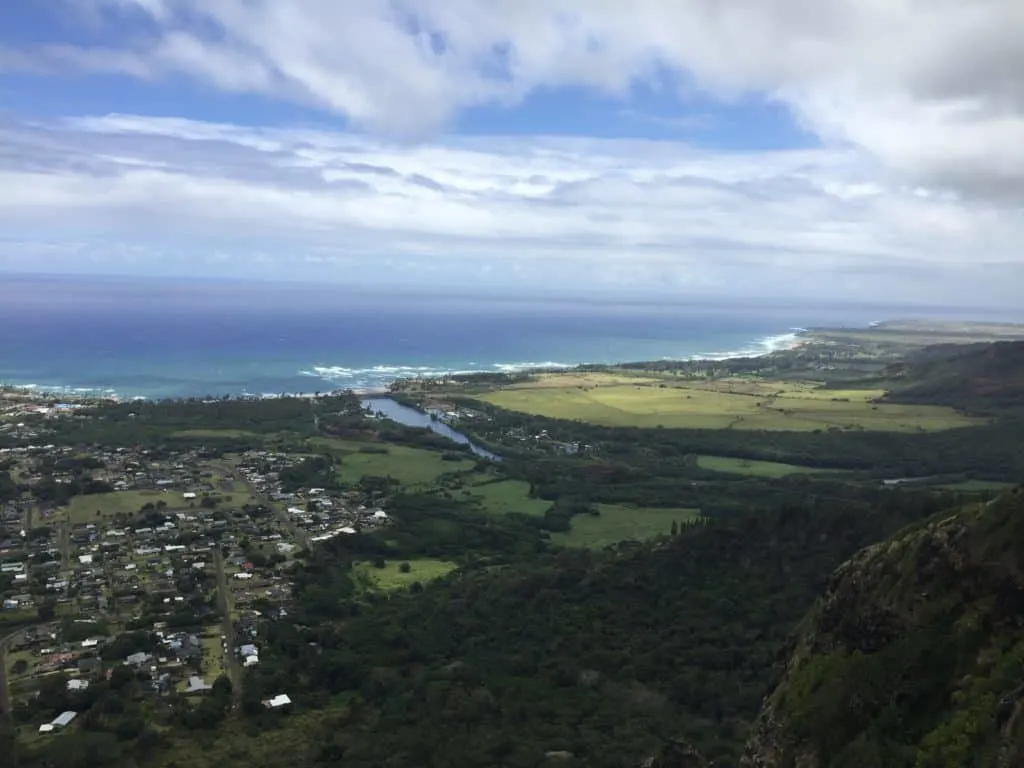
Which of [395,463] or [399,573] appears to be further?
[395,463]

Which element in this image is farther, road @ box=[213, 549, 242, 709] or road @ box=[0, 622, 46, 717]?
road @ box=[213, 549, 242, 709]

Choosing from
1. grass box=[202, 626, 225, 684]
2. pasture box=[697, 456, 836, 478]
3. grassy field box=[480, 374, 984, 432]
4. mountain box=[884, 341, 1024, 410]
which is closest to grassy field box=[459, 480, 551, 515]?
pasture box=[697, 456, 836, 478]

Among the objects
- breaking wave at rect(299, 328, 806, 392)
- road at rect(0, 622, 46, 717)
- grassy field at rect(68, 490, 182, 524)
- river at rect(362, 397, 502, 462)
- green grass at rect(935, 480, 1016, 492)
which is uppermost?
breaking wave at rect(299, 328, 806, 392)

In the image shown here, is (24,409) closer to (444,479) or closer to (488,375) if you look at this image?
(444,479)

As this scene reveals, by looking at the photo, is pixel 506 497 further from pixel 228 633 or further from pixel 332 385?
pixel 332 385

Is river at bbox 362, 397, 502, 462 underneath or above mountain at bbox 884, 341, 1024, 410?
underneath

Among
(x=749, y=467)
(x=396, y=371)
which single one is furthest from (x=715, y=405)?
(x=396, y=371)

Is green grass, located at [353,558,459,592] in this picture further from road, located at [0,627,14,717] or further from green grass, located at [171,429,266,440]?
green grass, located at [171,429,266,440]

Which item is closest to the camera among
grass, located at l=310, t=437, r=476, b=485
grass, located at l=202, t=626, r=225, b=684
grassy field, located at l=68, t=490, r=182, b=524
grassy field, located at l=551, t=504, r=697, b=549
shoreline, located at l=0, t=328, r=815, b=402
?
grass, located at l=202, t=626, r=225, b=684
